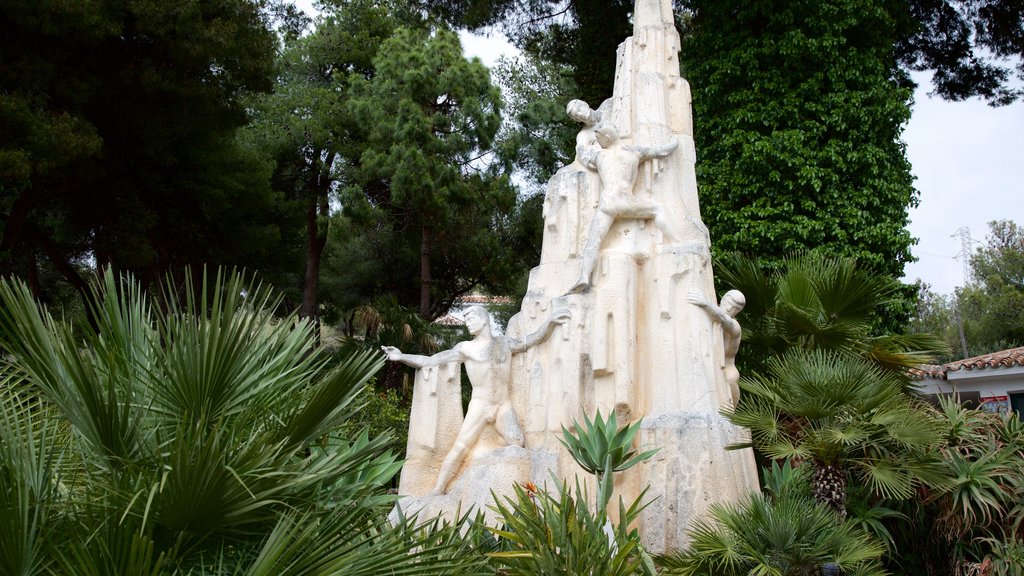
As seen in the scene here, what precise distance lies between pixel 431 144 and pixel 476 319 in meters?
10.8

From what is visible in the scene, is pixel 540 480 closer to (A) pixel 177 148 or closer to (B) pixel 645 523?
(B) pixel 645 523

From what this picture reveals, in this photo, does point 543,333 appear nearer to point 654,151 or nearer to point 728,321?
point 728,321

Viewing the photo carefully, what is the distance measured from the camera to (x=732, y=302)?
9602 millimetres

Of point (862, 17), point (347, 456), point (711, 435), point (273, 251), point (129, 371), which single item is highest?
point (862, 17)

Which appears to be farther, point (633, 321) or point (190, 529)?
point (633, 321)

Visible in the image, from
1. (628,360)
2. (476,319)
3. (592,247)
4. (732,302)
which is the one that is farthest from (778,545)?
(476,319)

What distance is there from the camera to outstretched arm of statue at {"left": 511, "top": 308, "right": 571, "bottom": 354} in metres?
9.77

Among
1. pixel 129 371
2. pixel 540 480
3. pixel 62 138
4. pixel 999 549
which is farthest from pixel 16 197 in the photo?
pixel 999 549

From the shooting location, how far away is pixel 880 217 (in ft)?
46.0

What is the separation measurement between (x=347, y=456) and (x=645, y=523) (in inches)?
209

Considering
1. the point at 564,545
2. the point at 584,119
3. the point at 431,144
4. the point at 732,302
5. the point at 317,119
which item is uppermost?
the point at 317,119

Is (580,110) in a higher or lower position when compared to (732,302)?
higher

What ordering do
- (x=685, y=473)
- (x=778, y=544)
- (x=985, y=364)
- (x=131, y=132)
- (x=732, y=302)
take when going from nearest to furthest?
(x=778, y=544) → (x=685, y=473) → (x=732, y=302) → (x=131, y=132) → (x=985, y=364)

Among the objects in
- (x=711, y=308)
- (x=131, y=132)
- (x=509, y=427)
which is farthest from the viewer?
(x=131, y=132)
